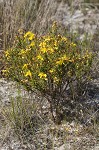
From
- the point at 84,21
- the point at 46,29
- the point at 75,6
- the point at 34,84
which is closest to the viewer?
the point at 34,84

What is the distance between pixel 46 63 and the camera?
2.98 meters

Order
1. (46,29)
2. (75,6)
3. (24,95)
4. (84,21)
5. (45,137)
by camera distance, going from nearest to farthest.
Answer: (45,137) → (24,95) → (46,29) → (84,21) → (75,6)

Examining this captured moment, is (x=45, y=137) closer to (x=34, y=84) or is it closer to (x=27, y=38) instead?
(x=34, y=84)

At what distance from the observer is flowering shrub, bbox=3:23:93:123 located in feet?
9.75

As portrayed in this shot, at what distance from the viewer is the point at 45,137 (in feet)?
10.6

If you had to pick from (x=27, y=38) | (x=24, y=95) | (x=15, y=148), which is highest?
(x=27, y=38)

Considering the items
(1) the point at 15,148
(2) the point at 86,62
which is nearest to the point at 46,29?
(2) the point at 86,62

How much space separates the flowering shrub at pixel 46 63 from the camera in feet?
9.75

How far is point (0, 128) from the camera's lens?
330cm

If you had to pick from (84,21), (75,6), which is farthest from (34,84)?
(75,6)

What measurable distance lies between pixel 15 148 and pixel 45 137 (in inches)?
11.0

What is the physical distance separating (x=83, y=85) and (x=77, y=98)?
136 millimetres

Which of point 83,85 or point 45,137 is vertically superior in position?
point 83,85

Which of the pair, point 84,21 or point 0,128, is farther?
point 84,21
